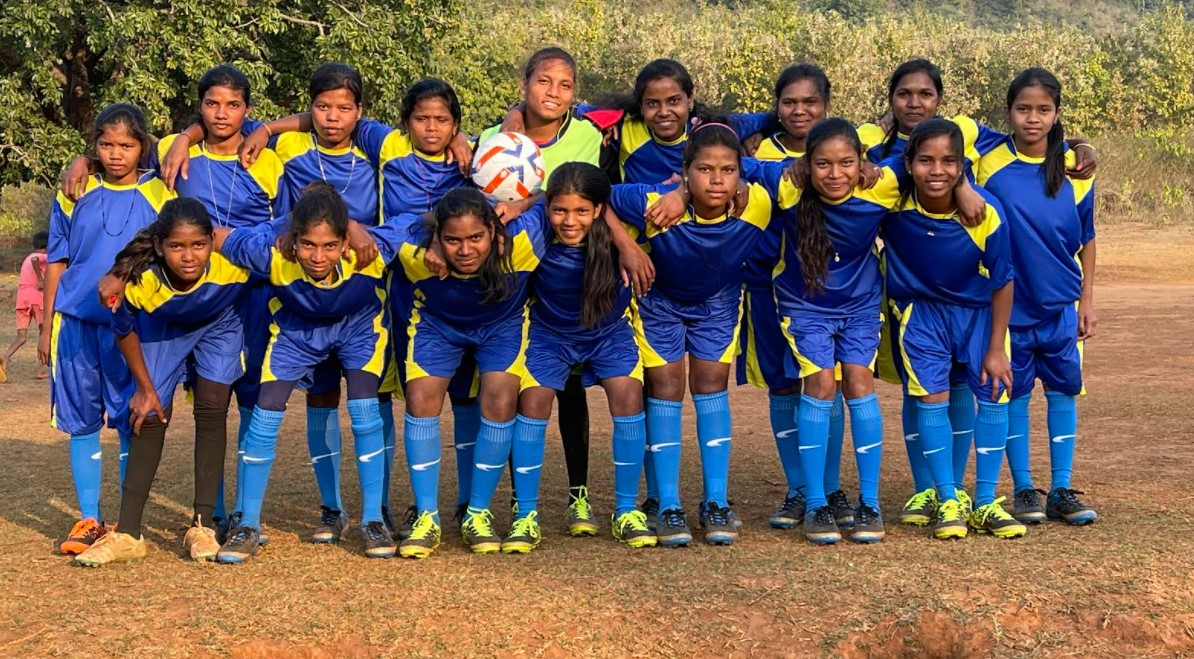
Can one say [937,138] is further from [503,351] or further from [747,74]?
[747,74]

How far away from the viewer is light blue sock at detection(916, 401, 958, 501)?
5.34 m

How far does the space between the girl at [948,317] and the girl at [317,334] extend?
2113mm

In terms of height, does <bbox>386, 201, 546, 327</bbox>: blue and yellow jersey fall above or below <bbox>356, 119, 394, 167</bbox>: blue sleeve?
below

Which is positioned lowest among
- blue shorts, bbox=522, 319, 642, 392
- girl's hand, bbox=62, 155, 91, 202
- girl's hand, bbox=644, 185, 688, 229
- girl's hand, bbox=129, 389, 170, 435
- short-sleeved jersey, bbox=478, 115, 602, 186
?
girl's hand, bbox=129, 389, 170, 435

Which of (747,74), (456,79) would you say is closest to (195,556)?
(456,79)

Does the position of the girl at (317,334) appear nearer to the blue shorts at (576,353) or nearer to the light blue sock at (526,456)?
the light blue sock at (526,456)

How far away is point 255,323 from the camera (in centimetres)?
537

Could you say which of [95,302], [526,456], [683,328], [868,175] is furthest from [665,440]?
[95,302]

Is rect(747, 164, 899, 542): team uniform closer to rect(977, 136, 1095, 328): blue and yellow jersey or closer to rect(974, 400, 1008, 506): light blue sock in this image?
rect(974, 400, 1008, 506): light blue sock

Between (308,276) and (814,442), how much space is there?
84.3 inches

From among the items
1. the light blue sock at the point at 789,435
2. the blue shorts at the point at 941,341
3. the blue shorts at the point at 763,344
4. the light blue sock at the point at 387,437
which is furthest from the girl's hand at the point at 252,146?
the blue shorts at the point at 941,341

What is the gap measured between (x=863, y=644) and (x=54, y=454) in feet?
17.8

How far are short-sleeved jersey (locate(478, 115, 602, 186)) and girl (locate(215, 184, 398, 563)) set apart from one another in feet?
2.58

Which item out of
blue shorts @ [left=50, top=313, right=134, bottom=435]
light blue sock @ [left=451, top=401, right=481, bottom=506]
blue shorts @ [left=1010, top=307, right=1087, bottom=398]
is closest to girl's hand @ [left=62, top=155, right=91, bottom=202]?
blue shorts @ [left=50, top=313, right=134, bottom=435]
